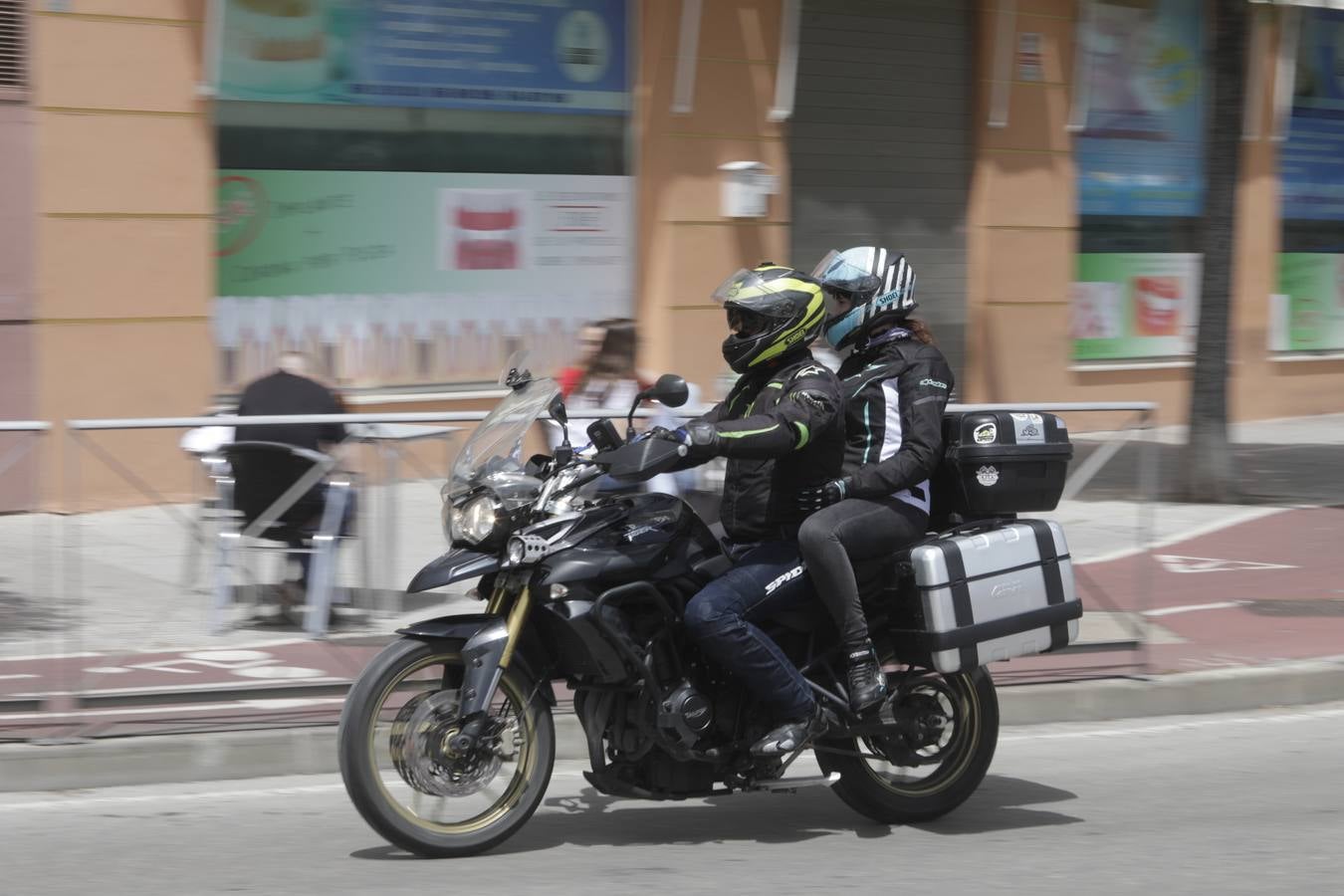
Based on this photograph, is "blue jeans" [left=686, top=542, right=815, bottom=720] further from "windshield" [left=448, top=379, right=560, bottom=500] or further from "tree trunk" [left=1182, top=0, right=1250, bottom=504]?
"tree trunk" [left=1182, top=0, right=1250, bottom=504]

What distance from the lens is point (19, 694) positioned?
6145mm

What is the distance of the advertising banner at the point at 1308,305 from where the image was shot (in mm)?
18828

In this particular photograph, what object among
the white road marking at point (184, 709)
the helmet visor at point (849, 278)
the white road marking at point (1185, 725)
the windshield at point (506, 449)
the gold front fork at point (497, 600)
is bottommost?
the white road marking at point (1185, 725)

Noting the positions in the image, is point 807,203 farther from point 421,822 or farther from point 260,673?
point 421,822

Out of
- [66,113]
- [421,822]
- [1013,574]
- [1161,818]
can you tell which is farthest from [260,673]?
[66,113]

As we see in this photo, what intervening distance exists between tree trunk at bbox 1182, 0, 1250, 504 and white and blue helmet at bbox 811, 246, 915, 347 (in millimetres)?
7720

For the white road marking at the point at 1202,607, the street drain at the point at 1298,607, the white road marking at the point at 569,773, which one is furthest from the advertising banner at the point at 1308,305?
the white road marking at the point at 569,773

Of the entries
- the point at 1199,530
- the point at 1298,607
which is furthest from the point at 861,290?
the point at 1199,530

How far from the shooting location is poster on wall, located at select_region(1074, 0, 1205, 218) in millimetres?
16922

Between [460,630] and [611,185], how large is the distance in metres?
9.24

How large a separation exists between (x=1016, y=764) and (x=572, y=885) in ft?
7.43

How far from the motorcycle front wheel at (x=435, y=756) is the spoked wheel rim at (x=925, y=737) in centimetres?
112

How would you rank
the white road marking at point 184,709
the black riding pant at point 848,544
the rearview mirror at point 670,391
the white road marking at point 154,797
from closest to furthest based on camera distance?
the rearview mirror at point 670,391 < the black riding pant at point 848,544 < the white road marking at point 154,797 < the white road marking at point 184,709

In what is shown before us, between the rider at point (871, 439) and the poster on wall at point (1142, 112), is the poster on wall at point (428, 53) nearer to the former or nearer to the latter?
the poster on wall at point (1142, 112)
